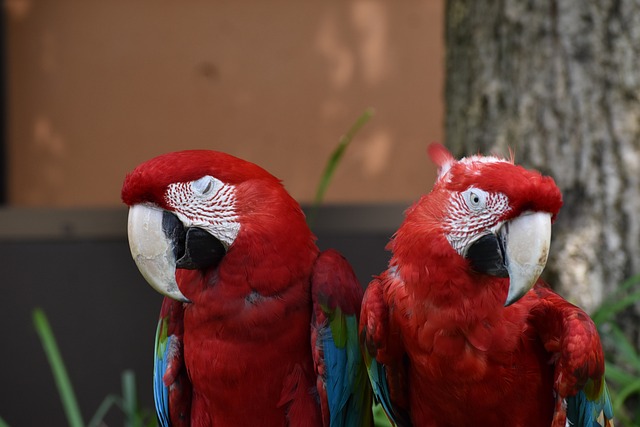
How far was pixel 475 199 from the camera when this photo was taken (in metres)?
1.33

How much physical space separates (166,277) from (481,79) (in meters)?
1.46

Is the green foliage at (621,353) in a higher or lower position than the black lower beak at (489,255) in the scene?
lower

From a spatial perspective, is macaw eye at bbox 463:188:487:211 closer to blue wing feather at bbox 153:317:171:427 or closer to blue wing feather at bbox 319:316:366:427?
blue wing feather at bbox 319:316:366:427

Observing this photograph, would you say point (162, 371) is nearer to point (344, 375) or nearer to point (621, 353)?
point (344, 375)

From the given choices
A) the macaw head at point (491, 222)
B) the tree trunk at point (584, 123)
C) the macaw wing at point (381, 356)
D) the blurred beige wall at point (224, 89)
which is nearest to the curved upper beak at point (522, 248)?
the macaw head at point (491, 222)

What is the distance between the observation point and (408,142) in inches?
169

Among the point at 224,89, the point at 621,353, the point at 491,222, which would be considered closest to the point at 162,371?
the point at 491,222

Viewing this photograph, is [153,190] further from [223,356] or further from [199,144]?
[199,144]

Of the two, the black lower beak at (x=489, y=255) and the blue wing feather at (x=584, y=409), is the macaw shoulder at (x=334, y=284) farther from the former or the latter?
the blue wing feather at (x=584, y=409)

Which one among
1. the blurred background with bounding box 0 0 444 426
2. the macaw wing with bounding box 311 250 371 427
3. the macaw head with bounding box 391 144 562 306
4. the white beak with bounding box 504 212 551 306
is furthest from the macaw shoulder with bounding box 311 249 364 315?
the blurred background with bounding box 0 0 444 426

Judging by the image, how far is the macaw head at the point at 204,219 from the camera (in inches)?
54.0

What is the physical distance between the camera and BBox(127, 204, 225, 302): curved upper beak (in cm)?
137

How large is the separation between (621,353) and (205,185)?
58.4 inches

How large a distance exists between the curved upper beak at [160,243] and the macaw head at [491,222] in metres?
0.43
